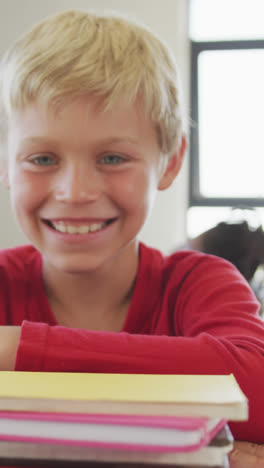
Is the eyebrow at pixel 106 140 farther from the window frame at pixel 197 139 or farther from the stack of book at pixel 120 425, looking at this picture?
the window frame at pixel 197 139

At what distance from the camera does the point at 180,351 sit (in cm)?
53

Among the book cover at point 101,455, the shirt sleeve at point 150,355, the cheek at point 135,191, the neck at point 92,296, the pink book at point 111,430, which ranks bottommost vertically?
the neck at point 92,296

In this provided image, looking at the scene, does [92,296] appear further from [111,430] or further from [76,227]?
[111,430]

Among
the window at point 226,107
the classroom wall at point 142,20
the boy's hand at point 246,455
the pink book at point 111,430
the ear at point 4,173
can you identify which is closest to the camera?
the pink book at point 111,430

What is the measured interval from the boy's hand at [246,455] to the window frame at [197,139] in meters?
2.73

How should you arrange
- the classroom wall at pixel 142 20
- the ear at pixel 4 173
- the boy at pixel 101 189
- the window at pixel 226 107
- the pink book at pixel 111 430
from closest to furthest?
the pink book at pixel 111 430
the boy at pixel 101 189
the ear at pixel 4 173
the classroom wall at pixel 142 20
the window at pixel 226 107

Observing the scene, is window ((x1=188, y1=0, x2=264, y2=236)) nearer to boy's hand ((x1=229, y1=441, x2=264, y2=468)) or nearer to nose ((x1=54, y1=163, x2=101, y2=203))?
nose ((x1=54, y1=163, x2=101, y2=203))

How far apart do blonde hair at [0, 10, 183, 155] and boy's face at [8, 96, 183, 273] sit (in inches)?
0.8

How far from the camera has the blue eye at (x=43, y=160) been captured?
28.3 inches

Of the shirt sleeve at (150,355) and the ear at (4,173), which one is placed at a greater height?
the ear at (4,173)

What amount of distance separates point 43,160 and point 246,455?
44 centimetres

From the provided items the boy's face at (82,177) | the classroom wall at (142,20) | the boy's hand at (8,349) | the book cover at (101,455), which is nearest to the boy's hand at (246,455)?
the book cover at (101,455)

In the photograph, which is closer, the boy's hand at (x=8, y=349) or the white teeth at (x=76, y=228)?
the boy's hand at (x=8, y=349)

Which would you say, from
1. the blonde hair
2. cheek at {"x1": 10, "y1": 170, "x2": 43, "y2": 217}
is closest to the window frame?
the blonde hair
